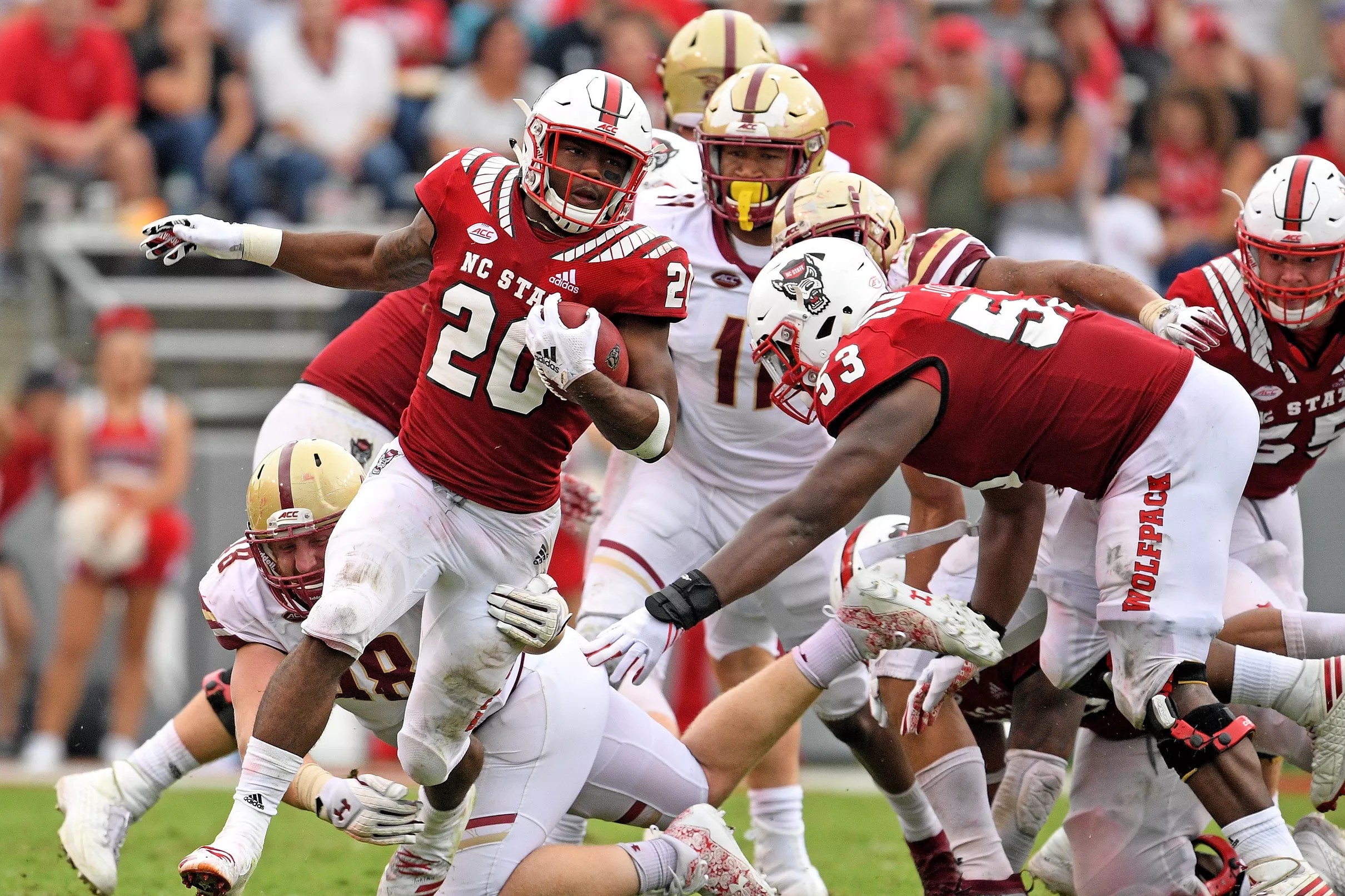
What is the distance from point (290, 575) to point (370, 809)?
27.6 inches

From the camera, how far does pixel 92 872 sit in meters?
5.26

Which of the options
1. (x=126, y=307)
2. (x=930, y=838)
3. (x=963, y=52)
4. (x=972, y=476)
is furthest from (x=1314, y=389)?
(x=126, y=307)

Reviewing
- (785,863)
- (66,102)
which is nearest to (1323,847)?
(785,863)

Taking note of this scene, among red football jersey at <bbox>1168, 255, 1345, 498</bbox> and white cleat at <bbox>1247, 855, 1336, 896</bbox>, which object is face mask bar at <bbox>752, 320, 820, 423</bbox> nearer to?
red football jersey at <bbox>1168, 255, 1345, 498</bbox>

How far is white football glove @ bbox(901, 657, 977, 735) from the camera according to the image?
5129 mm

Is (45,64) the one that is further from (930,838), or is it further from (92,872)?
(930,838)

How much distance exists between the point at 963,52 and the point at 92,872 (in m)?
7.58

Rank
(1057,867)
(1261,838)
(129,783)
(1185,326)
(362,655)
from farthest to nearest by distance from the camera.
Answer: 1. (1057,867)
2. (129,783)
3. (1185,326)
4. (362,655)
5. (1261,838)

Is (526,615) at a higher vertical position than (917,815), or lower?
higher

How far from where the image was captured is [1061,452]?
15.4 ft

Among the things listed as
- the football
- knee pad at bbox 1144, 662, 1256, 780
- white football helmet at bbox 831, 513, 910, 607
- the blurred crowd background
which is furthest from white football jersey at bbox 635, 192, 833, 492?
the blurred crowd background

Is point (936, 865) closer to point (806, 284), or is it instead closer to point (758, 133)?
point (806, 284)

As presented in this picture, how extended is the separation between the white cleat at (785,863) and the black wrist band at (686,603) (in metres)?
1.67

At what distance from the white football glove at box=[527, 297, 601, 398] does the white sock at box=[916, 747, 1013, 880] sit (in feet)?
6.02
